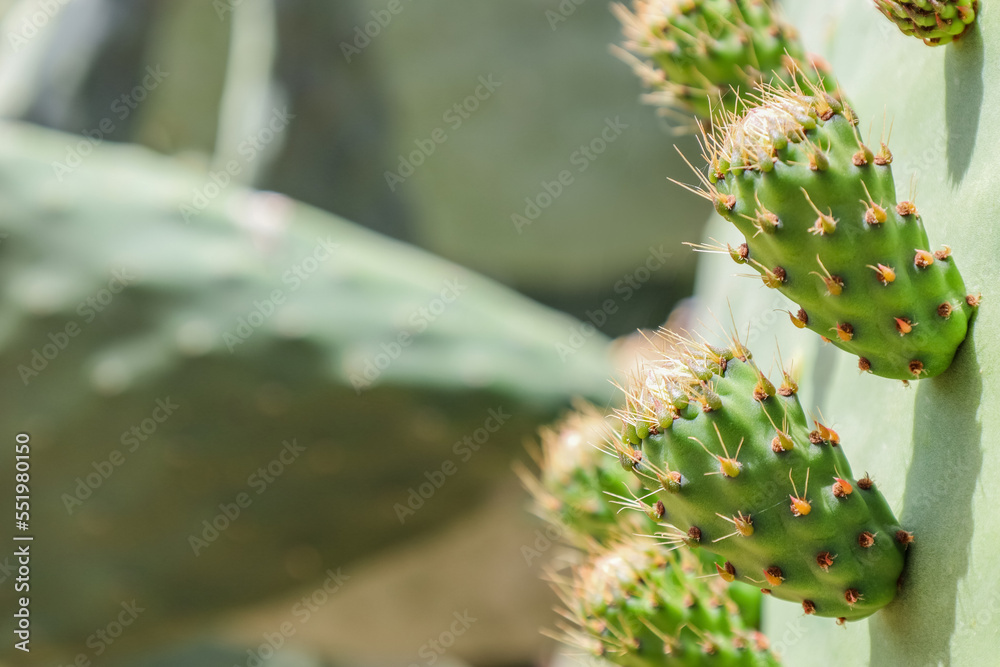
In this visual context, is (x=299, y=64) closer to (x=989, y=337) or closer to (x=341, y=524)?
(x=341, y=524)

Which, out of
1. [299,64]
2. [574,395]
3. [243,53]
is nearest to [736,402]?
[574,395]

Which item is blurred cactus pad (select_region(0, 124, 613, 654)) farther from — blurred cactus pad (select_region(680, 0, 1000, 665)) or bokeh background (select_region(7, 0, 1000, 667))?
blurred cactus pad (select_region(680, 0, 1000, 665))

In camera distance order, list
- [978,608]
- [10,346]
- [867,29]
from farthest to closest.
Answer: [10,346] → [867,29] → [978,608]

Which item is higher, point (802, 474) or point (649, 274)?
point (802, 474)

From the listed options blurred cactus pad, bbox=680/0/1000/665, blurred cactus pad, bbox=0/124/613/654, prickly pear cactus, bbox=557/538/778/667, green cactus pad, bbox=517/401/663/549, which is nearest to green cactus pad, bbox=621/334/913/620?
blurred cactus pad, bbox=680/0/1000/665

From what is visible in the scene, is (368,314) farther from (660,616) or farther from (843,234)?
(843,234)

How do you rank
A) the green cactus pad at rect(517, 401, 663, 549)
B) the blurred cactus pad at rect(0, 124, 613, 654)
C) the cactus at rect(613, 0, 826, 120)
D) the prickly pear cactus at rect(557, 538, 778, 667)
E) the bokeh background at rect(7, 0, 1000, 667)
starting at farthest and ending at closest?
the blurred cactus pad at rect(0, 124, 613, 654), the green cactus pad at rect(517, 401, 663, 549), the cactus at rect(613, 0, 826, 120), the prickly pear cactus at rect(557, 538, 778, 667), the bokeh background at rect(7, 0, 1000, 667)
